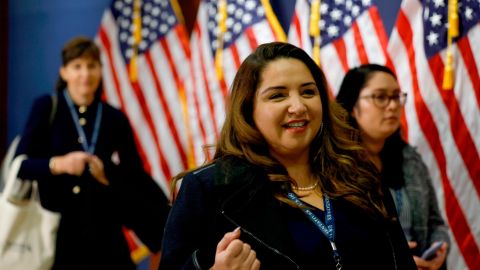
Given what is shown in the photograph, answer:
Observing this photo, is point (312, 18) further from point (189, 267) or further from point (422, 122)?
point (189, 267)

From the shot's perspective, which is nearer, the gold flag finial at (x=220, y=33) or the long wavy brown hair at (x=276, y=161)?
the long wavy brown hair at (x=276, y=161)

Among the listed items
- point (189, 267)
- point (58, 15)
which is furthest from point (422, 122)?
point (58, 15)

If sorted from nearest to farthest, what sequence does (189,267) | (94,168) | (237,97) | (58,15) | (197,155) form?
(189,267)
(237,97)
(94,168)
(197,155)
(58,15)

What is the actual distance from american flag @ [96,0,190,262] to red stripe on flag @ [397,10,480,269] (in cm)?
175

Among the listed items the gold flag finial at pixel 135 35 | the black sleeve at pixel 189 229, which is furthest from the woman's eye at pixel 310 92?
the gold flag finial at pixel 135 35

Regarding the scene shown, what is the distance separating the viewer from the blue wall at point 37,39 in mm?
5742

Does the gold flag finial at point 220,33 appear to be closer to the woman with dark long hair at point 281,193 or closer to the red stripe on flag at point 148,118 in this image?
the red stripe on flag at point 148,118

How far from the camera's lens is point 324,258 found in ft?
6.51

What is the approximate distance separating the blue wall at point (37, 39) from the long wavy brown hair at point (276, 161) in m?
3.66

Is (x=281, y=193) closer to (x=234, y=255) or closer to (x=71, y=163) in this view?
(x=234, y=255)

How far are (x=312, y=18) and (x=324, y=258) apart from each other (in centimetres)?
258

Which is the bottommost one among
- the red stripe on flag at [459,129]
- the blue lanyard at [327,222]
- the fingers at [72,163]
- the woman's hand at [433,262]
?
the woman's hand at [433,262]

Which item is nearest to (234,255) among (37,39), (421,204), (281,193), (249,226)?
(249,226)

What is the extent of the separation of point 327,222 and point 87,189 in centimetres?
203
